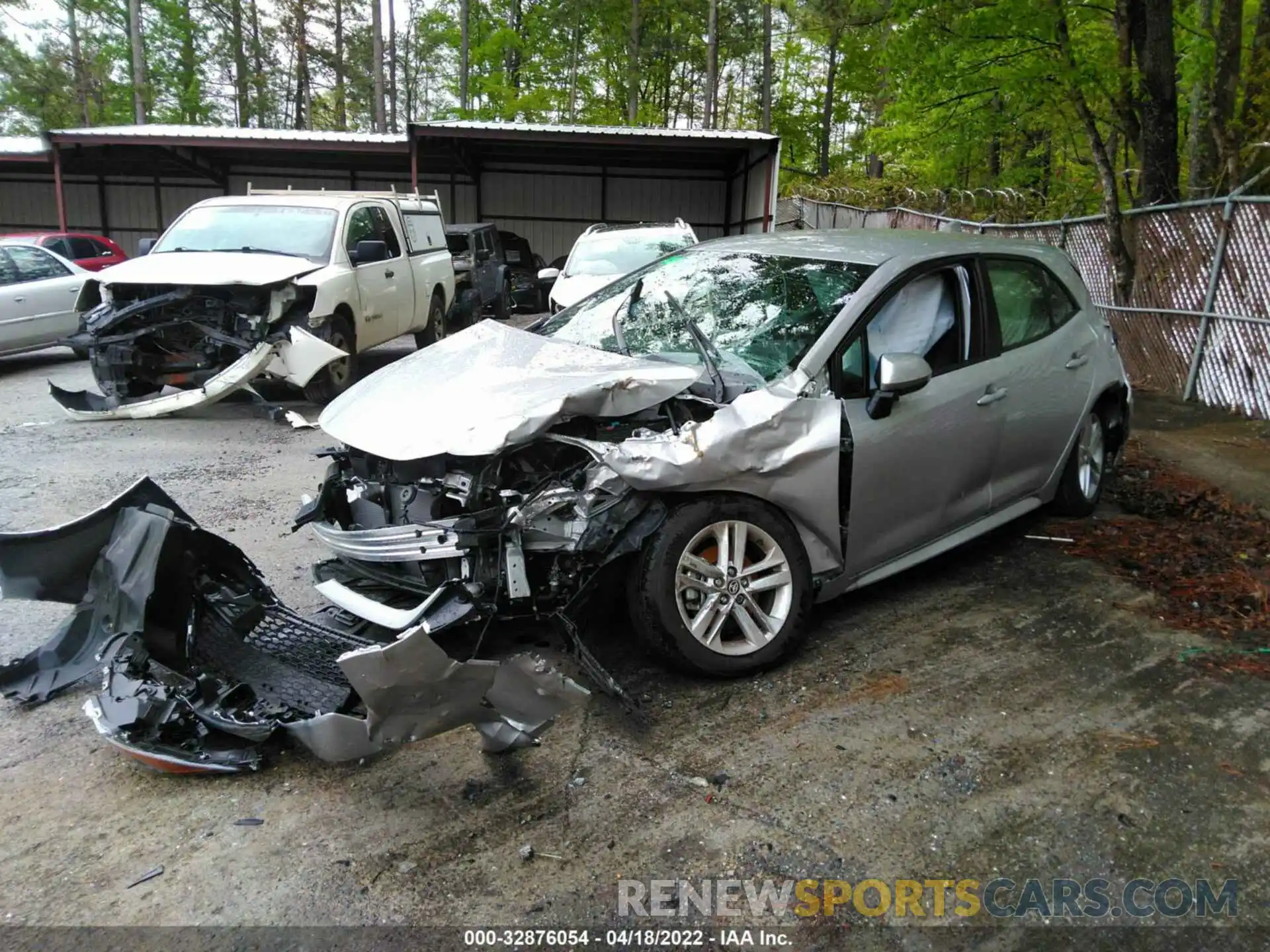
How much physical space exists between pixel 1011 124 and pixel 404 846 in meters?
12.7

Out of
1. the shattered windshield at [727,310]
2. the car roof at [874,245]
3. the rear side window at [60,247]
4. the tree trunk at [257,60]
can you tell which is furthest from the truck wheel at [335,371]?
the tree trunk at [257,60]

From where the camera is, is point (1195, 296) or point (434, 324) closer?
point (1195, 296)

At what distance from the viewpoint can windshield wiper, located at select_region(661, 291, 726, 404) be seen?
3697 mm

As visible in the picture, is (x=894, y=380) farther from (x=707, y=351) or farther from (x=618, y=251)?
(x=618, y=251)

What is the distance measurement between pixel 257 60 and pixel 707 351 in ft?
127

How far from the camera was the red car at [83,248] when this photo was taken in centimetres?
1380

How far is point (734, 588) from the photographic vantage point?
347 cm

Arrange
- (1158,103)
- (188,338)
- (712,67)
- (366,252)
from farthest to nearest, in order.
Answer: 1. (712,67)
2. (1158,103)
3. (366,252)
4. (188,338)

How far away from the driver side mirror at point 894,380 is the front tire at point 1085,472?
196 centimetres

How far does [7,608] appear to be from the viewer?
4.30 metres

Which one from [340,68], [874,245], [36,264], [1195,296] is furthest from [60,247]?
[340,68]

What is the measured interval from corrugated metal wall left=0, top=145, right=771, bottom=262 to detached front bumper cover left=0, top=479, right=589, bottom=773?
19877 millimetres

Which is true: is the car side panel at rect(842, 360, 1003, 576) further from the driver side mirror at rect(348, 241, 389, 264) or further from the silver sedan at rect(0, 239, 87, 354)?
the silver sedan at rect(0, 239, 87, 354)

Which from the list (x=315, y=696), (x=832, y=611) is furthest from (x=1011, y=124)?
(x=315, y=696)
